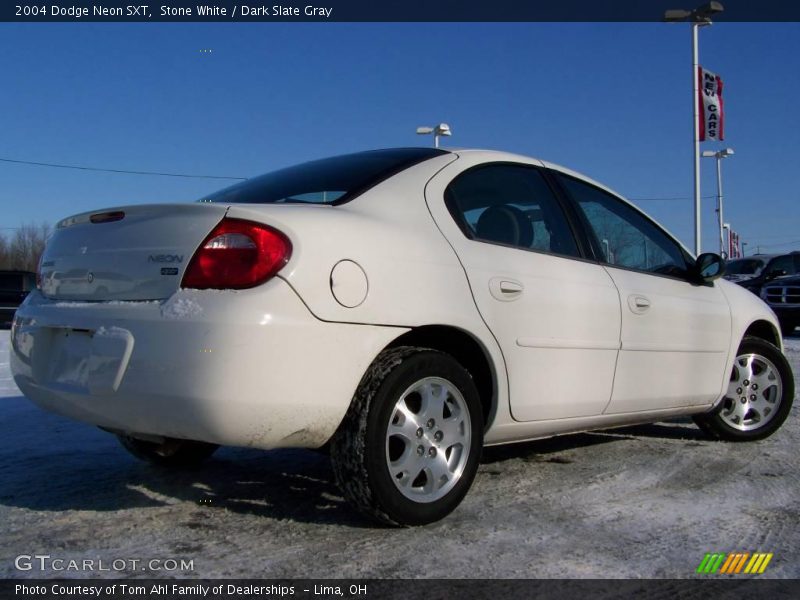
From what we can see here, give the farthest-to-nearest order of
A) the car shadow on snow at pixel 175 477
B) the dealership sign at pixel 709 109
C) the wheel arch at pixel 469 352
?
the dealership sign at pixel 709 109
the car shadow on snow at pixel 175 477
the wheel arch at pixel 469 352

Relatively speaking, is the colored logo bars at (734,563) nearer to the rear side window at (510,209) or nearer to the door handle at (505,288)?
the door handle at (505,288)

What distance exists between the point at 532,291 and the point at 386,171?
788mm

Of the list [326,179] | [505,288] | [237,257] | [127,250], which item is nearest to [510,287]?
[505,288]

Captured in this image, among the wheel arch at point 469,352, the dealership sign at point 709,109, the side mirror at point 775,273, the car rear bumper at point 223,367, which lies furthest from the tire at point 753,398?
the dealership sign at point 709,109

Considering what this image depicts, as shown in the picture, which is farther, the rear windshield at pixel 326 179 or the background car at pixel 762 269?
the background car at pixel 762 269

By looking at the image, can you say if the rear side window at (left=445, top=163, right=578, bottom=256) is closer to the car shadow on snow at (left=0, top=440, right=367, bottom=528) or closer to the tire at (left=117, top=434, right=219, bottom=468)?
the car shadow on snow at (left=0, top=440, right=367, bottom=528)

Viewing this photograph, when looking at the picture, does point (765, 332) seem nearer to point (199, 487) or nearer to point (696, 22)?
point (199, 487)

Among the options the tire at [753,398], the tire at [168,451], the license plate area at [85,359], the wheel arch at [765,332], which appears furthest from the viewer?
the wheel arch at [765,332]

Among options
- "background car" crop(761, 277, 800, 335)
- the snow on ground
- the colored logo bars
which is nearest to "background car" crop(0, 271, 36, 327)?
the snow on ground

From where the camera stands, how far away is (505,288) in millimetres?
3121

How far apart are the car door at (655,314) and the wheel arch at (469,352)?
0.82 m

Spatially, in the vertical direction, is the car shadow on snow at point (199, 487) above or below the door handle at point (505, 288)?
below

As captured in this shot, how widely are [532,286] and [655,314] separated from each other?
986 millimetres

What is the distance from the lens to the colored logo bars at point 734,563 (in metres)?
2.47
